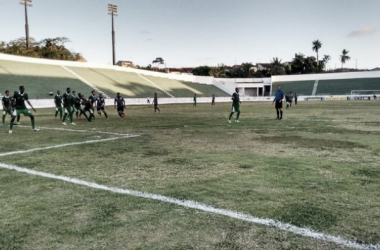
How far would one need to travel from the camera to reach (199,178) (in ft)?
20.0

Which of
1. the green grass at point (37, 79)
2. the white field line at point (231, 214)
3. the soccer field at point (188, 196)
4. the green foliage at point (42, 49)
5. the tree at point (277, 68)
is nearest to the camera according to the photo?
the white field line at point (231, 214)

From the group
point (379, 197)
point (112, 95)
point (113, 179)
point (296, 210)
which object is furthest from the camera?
point (112, 95)

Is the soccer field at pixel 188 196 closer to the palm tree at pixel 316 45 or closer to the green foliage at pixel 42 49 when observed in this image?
the green foliage at pixel 42 49

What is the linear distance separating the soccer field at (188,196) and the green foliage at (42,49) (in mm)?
70469

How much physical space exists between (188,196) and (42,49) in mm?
82376

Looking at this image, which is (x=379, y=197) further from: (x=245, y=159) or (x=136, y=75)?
(x=136, y=75)

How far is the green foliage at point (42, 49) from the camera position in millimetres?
69812

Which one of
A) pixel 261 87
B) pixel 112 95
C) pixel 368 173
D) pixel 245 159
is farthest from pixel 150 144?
pixel 261 87

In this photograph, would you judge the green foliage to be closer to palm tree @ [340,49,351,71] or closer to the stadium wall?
the stadium wall

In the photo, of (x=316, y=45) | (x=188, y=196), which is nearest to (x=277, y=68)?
(x=316, y=45)

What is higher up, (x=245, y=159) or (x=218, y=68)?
(x=218, y=68)

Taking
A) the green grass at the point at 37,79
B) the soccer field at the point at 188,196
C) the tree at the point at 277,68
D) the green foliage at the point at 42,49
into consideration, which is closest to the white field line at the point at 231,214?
the soccer field at the point at 188,196

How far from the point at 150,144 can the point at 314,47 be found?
121668 millimetres

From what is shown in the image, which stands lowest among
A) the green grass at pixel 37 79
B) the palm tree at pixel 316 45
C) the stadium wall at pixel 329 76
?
the green grass at pixel 37 79
